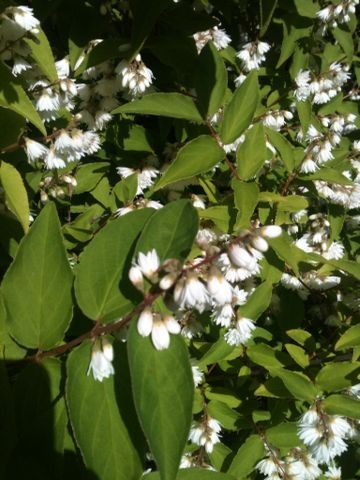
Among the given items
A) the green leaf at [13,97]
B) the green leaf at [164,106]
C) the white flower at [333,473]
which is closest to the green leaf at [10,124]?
the green leaf at [13,97]

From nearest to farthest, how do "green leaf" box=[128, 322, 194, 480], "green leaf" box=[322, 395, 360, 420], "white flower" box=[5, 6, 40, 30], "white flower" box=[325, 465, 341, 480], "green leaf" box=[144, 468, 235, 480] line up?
"green leaf" box=[128, 322, 194, 480]
"green leaf" box=[144, 468, 235, 480]
"white flower" box=[5, 6, 40, 30]
"green leaf" box=[322, 395, 360, 420]
"white flower" box=[325, 465, 341, 480]

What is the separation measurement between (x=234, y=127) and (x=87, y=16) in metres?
0.95

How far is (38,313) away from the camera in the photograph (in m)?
1.43

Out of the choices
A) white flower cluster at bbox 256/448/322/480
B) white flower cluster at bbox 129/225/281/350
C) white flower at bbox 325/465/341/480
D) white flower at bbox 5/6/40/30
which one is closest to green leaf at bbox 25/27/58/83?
white flower at bbox 5/6/40/30

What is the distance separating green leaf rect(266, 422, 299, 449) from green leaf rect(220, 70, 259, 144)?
53.2 inches

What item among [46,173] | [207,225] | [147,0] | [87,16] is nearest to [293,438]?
[207,225]

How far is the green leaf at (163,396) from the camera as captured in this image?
1.15 meters

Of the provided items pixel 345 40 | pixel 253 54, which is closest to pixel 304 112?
pixel 253 54

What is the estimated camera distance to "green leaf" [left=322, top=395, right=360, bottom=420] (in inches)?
80.4

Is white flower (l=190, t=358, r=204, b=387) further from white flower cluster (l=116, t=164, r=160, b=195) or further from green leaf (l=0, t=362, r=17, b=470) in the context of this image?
green leaf (l=0, t=362, r=17, b=470)

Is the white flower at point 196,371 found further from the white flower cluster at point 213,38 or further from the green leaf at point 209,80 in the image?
the white flower cluster at point 213,38

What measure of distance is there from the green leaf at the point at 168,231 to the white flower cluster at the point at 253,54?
7.49 ft

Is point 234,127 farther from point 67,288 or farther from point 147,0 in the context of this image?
point 67,288

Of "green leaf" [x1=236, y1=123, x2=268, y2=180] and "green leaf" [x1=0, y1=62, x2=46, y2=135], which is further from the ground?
"green leaf" [x1=0, y1=62, x2=46, y2=135]
